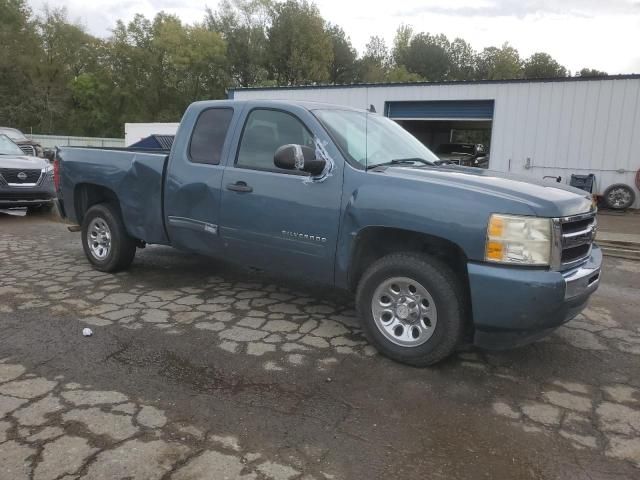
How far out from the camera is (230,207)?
185 inches

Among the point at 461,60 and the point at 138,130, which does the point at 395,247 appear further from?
the point at 461,60

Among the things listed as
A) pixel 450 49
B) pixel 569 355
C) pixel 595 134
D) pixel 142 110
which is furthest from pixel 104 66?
pixel 569 355

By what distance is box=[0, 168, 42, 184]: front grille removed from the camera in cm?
1000

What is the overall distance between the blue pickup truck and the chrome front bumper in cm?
1

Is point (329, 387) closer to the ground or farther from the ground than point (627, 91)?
closer to the ground

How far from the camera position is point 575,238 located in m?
3.63

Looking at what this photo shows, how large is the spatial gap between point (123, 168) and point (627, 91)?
13.4 meters

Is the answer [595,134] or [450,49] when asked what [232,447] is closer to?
[595,134]

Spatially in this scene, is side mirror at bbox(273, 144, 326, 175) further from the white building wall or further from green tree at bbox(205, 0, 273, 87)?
green tree at bbox(205, 0, 273, 87)

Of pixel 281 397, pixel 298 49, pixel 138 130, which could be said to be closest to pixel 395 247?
pixel 281 397

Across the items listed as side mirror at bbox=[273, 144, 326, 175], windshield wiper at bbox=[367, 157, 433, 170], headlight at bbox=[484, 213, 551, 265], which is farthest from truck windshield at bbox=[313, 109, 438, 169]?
headlight at bbox=[484, 213, 551, 265]

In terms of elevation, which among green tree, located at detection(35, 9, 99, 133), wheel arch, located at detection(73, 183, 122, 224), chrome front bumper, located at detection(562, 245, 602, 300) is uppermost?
green tree, located at detection(35, 9, 99, 133)

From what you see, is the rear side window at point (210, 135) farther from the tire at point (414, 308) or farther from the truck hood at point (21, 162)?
the truck hood at point (21, 162)

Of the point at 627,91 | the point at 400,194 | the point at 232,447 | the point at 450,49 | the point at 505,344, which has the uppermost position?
the point at 450,49
